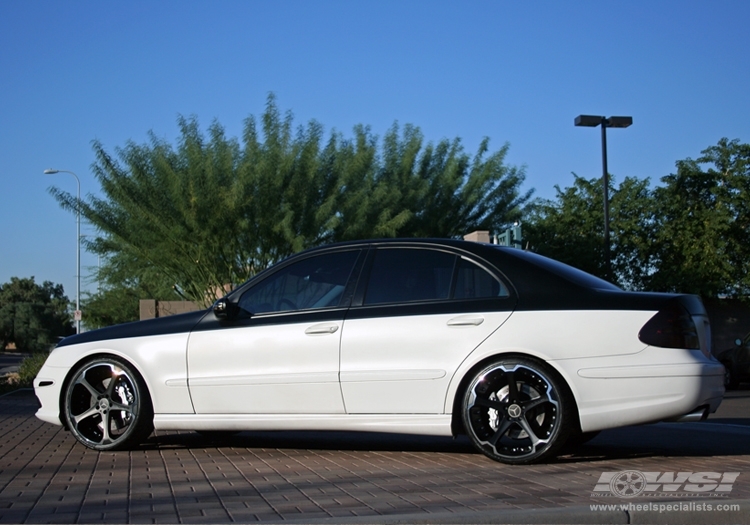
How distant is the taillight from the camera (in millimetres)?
6363

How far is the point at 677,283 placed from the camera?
30578mm

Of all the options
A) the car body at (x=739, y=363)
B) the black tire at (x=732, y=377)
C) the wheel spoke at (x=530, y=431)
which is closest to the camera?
the wheel spoke at (x=530, y=431)

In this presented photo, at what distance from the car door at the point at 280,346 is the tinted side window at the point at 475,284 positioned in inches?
33.2

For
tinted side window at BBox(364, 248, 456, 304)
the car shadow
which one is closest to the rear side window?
tinted side window at BBox(364, 248, 456, 304)

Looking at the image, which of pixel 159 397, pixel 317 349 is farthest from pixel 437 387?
pixel 159 397

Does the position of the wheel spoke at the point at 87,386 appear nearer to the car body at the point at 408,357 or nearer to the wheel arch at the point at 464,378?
the car body at the point at 408,357

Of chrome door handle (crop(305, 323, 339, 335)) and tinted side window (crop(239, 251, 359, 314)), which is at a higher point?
tinted side window (crop(239, 251, 359, 314))

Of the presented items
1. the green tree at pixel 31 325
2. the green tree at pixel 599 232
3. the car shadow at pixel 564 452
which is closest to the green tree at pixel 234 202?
the green tree at pixel 599 232

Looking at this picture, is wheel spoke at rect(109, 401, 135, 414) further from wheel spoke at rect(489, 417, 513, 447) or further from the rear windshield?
the rear windshield

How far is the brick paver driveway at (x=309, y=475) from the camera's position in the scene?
510cm

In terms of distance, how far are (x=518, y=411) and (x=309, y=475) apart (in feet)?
4.70

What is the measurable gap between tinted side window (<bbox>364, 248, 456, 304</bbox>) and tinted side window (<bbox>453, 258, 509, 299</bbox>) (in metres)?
0.08

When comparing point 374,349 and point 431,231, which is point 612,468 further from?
point 431,231

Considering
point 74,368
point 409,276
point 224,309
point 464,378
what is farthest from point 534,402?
point 74,368
